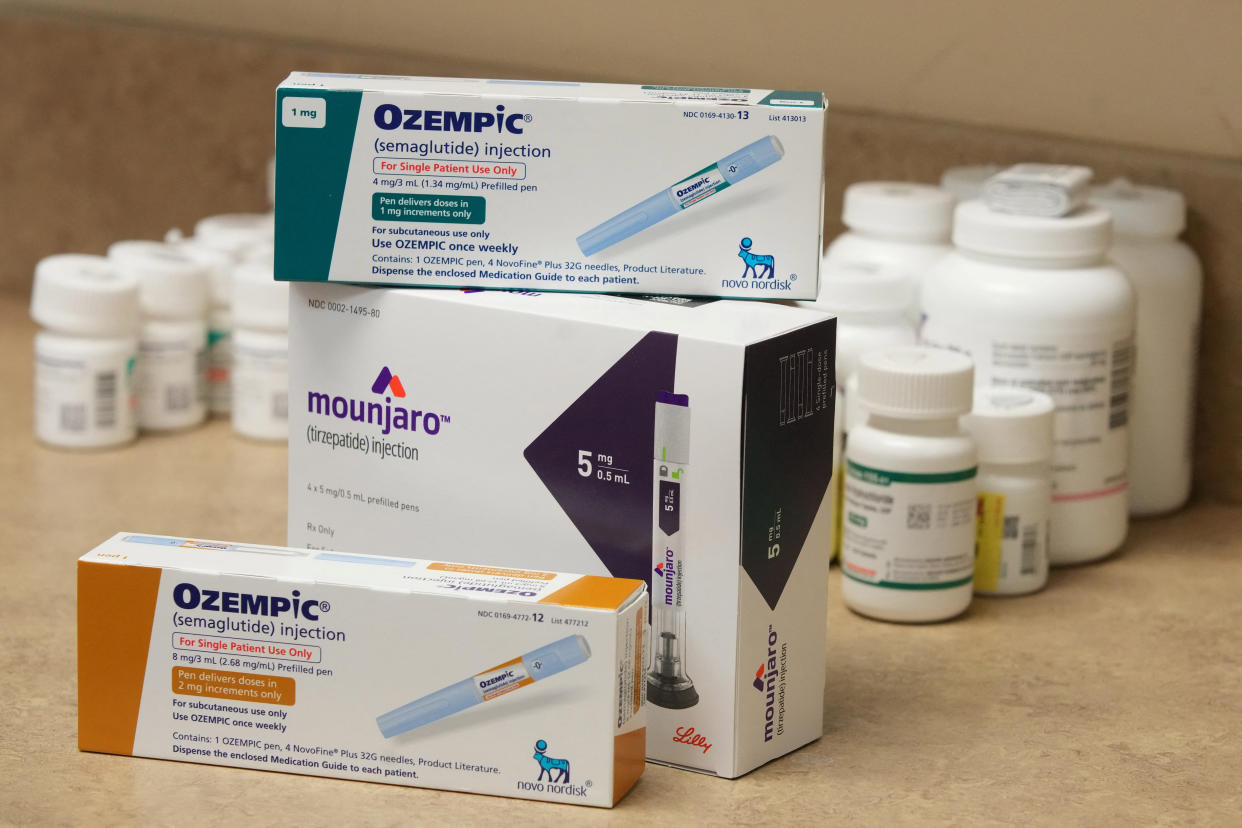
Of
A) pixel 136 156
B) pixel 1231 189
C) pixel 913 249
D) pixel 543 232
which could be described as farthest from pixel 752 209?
pixel 136 156

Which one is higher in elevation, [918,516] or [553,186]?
[553,186]

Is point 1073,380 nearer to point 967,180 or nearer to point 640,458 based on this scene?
point 967,180

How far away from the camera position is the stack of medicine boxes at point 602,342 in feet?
2.91

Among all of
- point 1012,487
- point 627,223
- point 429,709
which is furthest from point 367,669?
point 1012,487

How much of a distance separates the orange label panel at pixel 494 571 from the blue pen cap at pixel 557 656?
0.05m

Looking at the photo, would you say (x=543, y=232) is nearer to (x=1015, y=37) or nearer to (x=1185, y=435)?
(x=1015, y=37)

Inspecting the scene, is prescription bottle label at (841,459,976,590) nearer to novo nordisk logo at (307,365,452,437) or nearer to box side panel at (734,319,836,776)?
box side panel at (734,319,836,776)

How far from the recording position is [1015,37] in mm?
1227

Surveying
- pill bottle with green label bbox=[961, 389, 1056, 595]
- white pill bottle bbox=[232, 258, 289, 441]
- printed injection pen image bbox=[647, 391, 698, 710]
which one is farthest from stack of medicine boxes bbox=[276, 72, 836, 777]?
white pill bottle bbox=[232, 258, 289, 441]

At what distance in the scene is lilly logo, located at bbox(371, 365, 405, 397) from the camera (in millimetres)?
967

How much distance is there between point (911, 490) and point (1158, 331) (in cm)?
35

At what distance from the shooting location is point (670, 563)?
2.93 feet

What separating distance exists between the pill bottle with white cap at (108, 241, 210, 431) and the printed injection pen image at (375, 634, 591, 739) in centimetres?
74

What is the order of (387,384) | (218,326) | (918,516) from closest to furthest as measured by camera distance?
(387,384) < (918,516) < (218,326)
